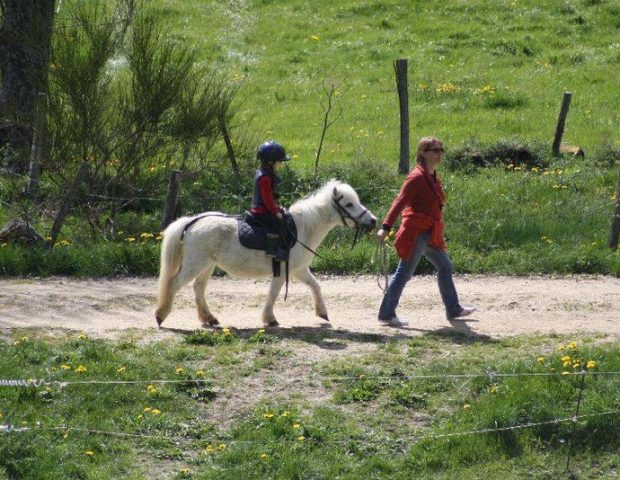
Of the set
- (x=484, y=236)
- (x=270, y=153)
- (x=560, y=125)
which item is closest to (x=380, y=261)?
(x=484, y=236)

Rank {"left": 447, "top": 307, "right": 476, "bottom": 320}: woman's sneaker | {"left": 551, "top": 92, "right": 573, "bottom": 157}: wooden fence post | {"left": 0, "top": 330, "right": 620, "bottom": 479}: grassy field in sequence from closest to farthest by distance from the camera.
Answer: {"left": 0, "top": 330, "right": 620, "bottom": 479}: grassy field < {"left": 447, "top": 307, "right": 476, "bottom": 320}: woman's sneaker < {"left": 551, "top": 92, "right": 573, "bottom": 157}: wooden fence post

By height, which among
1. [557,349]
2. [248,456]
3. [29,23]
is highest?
[29,23]

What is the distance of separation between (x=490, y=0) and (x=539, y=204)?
14.1m

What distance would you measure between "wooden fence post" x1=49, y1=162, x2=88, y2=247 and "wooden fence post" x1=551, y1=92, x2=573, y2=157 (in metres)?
7.87

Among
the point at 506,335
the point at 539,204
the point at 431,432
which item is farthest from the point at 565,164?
the point at 431,432

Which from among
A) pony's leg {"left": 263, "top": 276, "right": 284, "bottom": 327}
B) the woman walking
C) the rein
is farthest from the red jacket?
pony's leg {"left": 263, "top": 276, "right": 284, "bottom": 327}

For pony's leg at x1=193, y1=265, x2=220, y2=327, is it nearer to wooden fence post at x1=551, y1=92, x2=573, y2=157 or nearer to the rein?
the rein

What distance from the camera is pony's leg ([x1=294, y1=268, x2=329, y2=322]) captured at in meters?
11.7

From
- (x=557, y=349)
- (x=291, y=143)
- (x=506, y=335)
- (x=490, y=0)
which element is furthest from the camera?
(x=490, y=0)

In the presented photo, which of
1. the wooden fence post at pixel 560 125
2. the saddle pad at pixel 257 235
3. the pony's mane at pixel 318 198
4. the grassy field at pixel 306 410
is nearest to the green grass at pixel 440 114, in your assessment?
the wooden fence post at pixel 560 125

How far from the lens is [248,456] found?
8898 millimetres

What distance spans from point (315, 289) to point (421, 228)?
4.26ft

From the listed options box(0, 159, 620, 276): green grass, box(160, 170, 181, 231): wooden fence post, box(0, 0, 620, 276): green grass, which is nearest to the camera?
box(0, 159, 620, 276): green grass

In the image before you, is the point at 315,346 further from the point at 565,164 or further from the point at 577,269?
the point at 565,164
